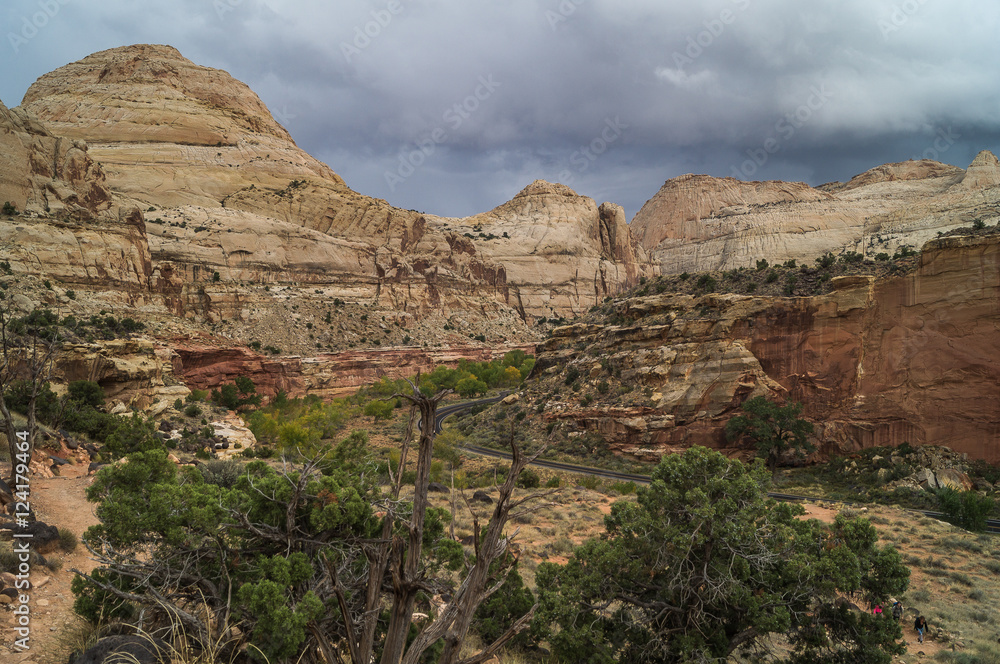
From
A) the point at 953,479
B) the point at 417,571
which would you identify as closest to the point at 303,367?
the point at 953,479

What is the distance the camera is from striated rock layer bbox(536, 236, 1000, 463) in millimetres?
30875

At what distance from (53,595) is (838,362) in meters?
41.9

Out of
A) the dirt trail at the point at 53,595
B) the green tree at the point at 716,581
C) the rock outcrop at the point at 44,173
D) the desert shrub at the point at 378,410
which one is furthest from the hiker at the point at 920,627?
the rock outcrop at the point at 44,173

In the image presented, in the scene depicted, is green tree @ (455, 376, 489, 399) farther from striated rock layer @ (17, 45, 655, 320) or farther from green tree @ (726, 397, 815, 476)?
green tree @ (726, 397, 815, 476)

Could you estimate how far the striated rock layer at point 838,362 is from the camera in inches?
1216

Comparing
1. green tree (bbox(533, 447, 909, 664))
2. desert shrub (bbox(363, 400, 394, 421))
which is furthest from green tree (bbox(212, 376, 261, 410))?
green tree (bbox(533, 447, 909, 664))

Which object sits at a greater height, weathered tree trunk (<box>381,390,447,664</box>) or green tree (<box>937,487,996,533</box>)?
weathered tree trunk (<box>381,390,447,664</box>)

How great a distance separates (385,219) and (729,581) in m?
91.7

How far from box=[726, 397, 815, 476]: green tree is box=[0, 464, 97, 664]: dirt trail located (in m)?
36.2

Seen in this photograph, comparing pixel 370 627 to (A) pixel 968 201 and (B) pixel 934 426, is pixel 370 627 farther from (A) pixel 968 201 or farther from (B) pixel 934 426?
(A) pixel 968 201

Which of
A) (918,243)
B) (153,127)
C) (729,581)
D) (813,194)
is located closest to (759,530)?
(729,581)

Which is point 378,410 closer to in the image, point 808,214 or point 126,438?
point 126,438

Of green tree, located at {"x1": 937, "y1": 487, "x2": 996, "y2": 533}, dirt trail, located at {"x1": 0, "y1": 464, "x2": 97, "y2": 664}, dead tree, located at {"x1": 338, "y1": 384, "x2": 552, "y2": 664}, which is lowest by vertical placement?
green tree, located at {"x1": 937, "y1": 487, "x2": 996, "y2": 533}

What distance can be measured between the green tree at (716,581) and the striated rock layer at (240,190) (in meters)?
64.0
